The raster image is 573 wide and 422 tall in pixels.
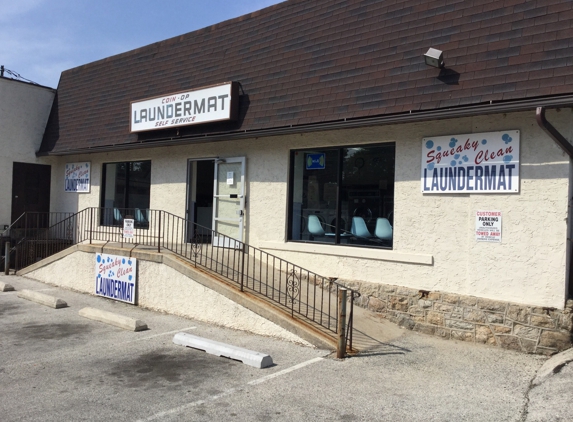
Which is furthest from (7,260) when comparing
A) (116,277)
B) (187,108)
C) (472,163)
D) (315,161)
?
(472,163)

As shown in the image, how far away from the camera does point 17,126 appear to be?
14.7m

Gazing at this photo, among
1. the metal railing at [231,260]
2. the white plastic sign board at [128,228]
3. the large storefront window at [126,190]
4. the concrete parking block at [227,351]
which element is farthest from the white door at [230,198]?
the concrete parking block at [227,351]

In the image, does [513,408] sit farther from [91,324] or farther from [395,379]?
[91,324]

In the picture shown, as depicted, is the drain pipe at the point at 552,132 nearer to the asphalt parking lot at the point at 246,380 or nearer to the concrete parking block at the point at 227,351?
the asphalt parking lot at the point at 246,380

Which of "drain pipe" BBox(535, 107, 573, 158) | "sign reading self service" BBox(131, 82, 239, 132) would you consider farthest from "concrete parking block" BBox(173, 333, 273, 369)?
"sign reading self service" BBox(131, 82, 239, 132)

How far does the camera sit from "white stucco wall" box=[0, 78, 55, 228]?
47.3 feet

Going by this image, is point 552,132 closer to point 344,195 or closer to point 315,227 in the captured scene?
point 344,195

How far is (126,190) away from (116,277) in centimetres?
360

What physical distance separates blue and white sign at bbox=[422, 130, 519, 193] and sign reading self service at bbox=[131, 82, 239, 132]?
13.5 feet

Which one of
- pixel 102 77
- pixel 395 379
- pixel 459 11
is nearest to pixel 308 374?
pixel 395 379

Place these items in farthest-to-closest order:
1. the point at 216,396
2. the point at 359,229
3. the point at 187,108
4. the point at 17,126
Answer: the point at 17,126, the point at 187,108, the point at 359,229, the point at 216,396

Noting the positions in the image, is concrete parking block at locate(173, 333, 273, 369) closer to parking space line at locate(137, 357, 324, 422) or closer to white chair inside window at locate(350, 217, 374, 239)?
parking space line at locate(137, 357, 324, 422)

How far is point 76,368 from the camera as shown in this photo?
605 centimetres

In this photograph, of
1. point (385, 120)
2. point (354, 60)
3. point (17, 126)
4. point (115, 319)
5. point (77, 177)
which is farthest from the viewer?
point (17, 126)
